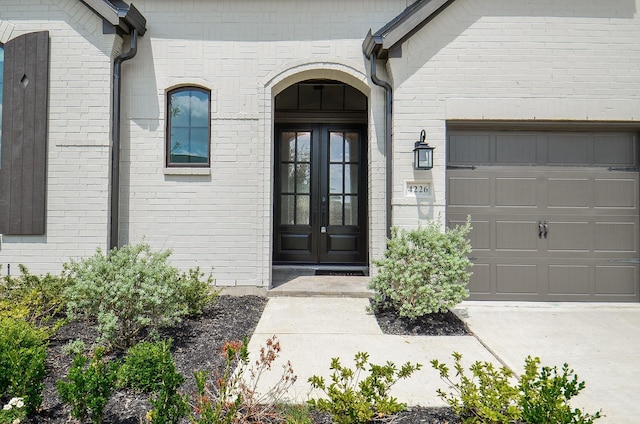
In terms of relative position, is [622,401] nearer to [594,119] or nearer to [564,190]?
[564,190]

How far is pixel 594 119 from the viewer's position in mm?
5133

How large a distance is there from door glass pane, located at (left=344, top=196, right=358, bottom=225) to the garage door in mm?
2320

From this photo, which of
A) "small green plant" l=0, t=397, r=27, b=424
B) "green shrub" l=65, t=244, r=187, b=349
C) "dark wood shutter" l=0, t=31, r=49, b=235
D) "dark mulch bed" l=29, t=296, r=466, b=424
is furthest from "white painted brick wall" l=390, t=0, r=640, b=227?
"dark wood shutter" l=0, t=31, r=49, b=235

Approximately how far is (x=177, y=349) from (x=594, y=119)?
5883 millimetres

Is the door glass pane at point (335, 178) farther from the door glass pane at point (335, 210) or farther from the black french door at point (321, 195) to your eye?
the door glass pane at point (335, 210)

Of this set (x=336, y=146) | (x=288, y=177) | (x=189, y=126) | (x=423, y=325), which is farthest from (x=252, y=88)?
(x=423, y=325)

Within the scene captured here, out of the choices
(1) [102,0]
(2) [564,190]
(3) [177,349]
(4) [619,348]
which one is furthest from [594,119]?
(1) [102,0]

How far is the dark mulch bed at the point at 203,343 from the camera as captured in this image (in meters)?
2.40

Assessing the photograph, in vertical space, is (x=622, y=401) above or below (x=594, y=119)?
below

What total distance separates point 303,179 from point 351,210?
3.68 ft

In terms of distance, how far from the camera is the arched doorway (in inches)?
287

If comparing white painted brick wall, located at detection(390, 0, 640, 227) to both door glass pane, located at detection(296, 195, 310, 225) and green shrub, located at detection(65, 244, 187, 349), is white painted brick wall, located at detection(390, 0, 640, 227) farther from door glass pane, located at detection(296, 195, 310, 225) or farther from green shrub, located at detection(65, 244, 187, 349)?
green shrub, located at detection(65, 244, 187, 349)

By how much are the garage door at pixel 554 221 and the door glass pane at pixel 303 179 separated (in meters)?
2.91

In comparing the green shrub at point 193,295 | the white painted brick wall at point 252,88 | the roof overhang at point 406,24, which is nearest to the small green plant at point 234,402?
the green shrub at point 193,295
